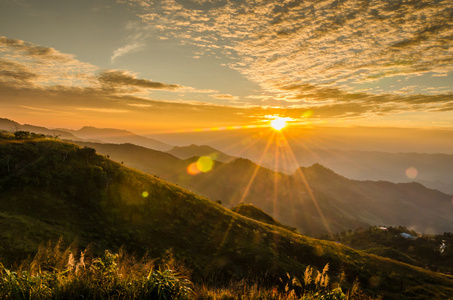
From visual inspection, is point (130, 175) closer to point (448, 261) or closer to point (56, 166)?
point (56, 166)

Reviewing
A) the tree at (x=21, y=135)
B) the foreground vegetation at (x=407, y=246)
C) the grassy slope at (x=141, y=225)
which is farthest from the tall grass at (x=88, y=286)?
the foreground vegetation at (x=407, y=246)

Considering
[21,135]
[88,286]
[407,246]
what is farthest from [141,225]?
[407,246]

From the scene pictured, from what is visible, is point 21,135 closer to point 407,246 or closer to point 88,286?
point 88,286

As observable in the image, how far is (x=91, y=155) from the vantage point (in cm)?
3484

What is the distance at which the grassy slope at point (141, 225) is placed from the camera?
21.7 m

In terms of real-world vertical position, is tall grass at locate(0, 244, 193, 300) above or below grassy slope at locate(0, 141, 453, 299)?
above

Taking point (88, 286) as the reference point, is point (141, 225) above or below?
below

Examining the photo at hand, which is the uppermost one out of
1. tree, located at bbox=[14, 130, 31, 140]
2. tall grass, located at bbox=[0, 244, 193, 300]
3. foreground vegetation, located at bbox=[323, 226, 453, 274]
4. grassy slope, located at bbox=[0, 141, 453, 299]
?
tree, located at bbox=[14, 130, 31, 140]

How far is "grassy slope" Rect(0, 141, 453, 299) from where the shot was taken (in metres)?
21.7

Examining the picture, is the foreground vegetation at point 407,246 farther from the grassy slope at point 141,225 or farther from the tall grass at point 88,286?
the tall grass at point 88,286

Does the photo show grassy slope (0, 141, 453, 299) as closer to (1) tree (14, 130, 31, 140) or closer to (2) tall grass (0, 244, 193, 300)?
(1) tree (14, 130, 31, 140)

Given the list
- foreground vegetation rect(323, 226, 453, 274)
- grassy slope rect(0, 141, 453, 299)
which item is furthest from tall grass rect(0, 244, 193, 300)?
foreground vegetation rect(323, 226, 453, 274)

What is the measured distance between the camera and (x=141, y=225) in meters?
26.3

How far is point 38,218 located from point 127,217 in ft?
28.2
